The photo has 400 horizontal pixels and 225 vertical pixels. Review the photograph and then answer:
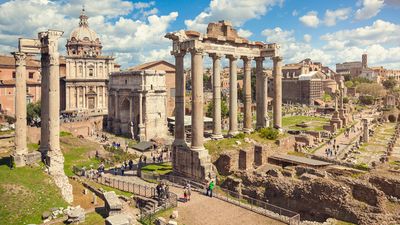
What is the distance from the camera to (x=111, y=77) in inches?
2293

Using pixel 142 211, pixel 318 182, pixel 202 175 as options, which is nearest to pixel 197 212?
pixel 142 211

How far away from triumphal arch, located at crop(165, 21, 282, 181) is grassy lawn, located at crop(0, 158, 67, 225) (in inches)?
317

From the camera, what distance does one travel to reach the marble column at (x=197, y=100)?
23.4 meters

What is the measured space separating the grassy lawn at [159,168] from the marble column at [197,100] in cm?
464

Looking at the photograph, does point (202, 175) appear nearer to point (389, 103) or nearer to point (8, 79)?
point (8, 79)

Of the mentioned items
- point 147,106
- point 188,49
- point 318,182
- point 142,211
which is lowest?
point 142,211

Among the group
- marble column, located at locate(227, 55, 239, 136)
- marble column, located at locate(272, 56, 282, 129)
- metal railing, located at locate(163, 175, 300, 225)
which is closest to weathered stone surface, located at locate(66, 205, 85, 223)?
metal railing, located at locate(163, 175, 300, 225)

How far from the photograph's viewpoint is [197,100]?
2353cm

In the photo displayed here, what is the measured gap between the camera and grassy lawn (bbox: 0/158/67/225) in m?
17.1

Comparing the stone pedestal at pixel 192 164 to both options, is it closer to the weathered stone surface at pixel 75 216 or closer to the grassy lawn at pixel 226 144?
the grassy lawn at pixel 226 144

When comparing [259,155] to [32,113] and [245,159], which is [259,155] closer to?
[245,159]

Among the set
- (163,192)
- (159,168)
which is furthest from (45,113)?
(163,192)

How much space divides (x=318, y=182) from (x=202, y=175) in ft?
24.1

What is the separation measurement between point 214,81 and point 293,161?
7892 mm
